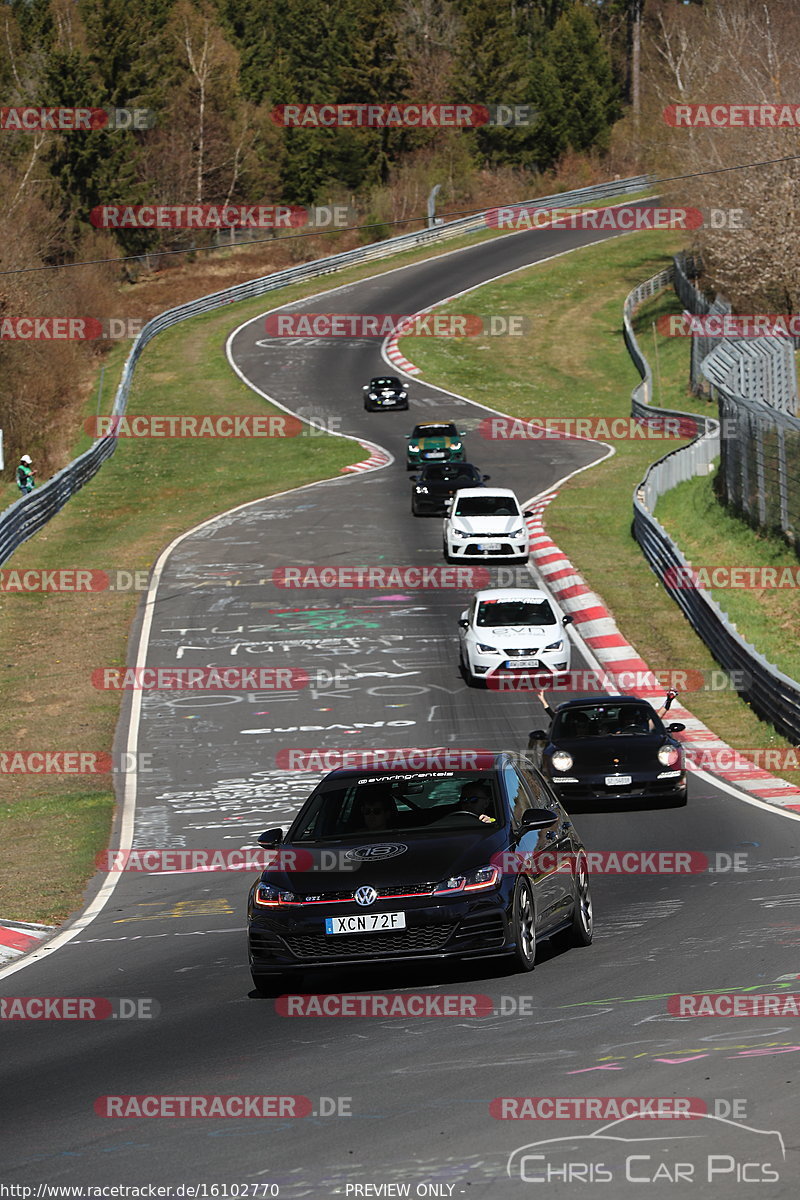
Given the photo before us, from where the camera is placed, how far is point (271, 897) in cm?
1048

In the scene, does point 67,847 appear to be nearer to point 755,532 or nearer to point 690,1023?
point 690,1023

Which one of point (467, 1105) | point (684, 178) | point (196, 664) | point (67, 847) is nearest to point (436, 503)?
point (196, 664)

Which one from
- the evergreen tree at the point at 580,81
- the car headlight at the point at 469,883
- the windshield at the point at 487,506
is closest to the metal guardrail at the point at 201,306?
the evergreen tree at the point at 580,81

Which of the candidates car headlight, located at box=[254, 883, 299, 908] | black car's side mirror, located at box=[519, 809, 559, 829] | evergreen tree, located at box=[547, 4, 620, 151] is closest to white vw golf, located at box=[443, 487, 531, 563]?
black car's side mirror, located at box=[519, 809, 559, 829]

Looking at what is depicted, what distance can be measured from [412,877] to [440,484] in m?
32.6

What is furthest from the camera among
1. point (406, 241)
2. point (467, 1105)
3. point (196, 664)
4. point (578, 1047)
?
point (406, 241)

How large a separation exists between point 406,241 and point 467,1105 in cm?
8605

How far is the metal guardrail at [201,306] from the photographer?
137ft

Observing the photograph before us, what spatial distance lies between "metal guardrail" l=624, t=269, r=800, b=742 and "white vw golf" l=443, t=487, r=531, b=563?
9.81 feet

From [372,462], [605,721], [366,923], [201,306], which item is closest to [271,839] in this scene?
[366,923]

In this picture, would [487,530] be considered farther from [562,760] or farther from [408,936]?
[408,936]

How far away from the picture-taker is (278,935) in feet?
33.7

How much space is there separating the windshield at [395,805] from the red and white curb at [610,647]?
9015mm

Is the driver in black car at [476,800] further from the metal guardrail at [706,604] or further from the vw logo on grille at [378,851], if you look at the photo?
the metal guardrail at [706,604]
